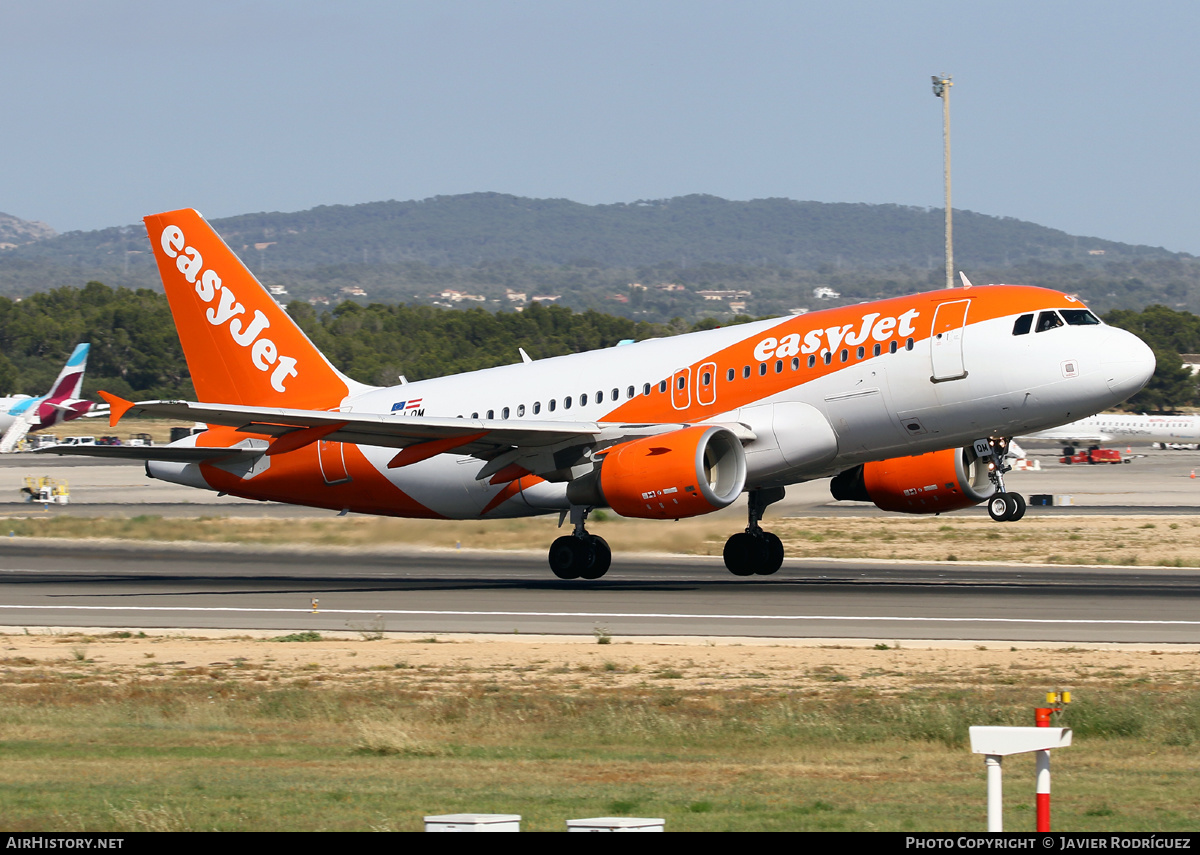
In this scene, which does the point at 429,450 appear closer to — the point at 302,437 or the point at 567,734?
the point at 302,437

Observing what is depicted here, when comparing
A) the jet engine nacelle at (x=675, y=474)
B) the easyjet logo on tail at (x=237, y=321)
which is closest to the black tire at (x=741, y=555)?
the jet engine nacelle at (x=675, y=474)

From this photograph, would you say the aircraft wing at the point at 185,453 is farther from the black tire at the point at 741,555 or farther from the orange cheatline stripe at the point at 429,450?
the black tire at the point at 741,555

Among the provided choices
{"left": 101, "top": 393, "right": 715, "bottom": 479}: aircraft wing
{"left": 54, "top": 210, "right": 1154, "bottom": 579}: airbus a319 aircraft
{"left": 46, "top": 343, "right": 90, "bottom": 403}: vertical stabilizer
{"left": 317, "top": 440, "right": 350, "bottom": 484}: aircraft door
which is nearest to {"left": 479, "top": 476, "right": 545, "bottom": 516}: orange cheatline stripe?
{"left": 54, "top": 210, "right": 1154, "bottom": 579}: airbus a319 aircraft

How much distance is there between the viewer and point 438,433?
1193 inches

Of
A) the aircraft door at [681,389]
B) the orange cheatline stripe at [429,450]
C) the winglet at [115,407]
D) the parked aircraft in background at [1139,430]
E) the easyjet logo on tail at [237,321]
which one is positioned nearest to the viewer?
the winglet at [115,407]

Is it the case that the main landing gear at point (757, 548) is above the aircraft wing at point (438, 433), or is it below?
below

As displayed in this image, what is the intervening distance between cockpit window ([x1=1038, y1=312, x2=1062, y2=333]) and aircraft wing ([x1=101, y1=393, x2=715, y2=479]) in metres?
5.96

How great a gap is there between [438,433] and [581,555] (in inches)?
171

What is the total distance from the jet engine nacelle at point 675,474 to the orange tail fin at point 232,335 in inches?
377

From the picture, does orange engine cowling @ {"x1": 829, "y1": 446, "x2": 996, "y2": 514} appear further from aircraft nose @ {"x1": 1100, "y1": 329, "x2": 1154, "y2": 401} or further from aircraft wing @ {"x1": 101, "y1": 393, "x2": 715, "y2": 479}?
aircraft wing @ {"x1": 101, "y1": 393, "x2": 715, "y2": 479}

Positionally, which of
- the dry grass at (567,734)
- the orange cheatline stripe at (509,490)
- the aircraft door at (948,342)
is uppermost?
the aircraft door at (948,342)

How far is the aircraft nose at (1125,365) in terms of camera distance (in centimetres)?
2780

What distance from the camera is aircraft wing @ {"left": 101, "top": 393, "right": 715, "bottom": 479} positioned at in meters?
29.2
